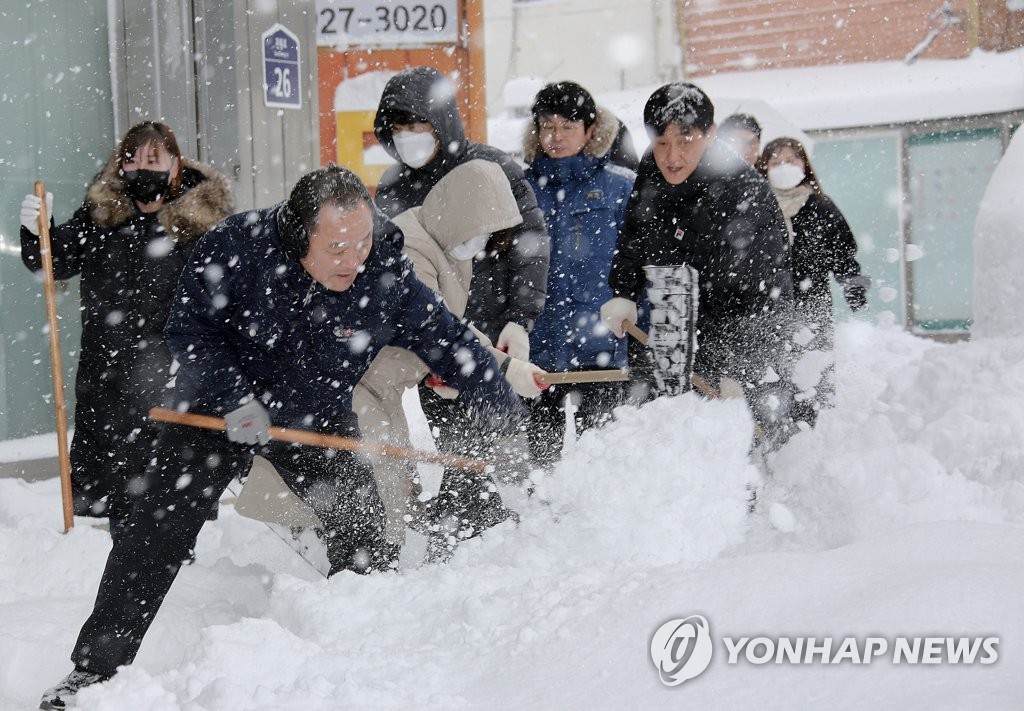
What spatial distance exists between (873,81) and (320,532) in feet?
33.5

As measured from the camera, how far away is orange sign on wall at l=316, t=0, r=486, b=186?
6918mm

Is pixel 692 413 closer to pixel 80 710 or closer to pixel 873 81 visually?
pixel 80 710

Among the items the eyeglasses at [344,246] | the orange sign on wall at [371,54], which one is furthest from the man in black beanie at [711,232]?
the orange sign on wall at [371,54]

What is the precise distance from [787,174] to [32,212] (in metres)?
3.59

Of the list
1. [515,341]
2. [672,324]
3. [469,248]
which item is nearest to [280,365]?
[469,248]

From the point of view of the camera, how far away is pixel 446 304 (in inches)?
149

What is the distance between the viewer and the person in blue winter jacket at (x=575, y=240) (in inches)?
189

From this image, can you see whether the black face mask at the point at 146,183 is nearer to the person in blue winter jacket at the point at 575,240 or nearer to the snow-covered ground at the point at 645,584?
the snow-covered ground at the point at 645,584

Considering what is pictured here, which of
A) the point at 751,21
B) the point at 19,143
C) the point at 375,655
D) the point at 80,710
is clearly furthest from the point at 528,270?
the point at 751,21

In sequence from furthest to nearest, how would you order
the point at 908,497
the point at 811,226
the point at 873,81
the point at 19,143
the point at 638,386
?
the point at 873,81 → the point at 19,143 → the point at 811,226 → the point at 638,386 → the point at 908,497

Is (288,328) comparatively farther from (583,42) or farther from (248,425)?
(583,42)

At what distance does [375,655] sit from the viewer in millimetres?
2789

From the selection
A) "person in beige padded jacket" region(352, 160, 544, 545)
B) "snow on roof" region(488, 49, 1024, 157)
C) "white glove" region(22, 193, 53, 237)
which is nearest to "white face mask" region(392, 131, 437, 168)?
"person in beige padded jacket" region(352, 160, 544, 545)

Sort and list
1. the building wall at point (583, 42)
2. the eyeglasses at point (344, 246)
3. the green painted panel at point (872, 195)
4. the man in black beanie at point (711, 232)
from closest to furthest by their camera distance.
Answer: the eyeglasses at point (344, 246) → the man in black beanie at point (711, 232) → the green painted panel at point (872, 195) → the building wall at point (583, 42)
